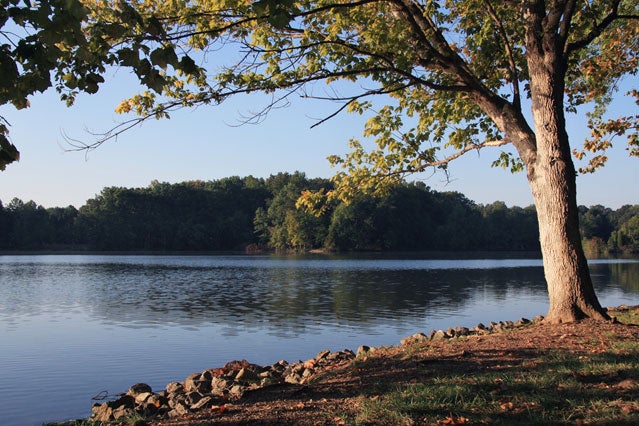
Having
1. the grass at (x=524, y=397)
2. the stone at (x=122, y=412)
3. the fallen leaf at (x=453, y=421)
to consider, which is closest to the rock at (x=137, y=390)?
the stone at (x=122, y=412)

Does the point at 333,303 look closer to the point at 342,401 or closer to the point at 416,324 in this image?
the point at 416,324

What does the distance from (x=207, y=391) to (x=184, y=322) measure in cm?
1036

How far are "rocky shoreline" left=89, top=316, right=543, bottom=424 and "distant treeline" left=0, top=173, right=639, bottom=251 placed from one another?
88.3 m

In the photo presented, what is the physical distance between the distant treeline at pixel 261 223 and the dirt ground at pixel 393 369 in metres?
89.9

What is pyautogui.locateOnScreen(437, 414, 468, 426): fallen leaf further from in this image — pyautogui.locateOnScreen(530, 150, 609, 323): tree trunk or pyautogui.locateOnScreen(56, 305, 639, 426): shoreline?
pyautogui.locateOnScreen(530, 150, 609, 323): tree trunk

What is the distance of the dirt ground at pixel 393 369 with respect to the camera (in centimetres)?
532

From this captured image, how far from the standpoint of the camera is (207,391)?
8234 millimetres

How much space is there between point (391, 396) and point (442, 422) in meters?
0.83

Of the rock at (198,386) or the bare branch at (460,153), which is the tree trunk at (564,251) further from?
the rock at (198,386)

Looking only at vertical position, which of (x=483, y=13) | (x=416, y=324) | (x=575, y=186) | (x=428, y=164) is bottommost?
(x=416, y=324)

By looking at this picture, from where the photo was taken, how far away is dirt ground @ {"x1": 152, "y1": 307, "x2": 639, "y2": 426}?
5.32 meters

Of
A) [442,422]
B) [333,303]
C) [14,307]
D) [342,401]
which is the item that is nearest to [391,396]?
[342,401]

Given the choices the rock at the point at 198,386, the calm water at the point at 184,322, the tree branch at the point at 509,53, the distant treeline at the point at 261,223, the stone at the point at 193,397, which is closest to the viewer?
the stone at the point at 193,397

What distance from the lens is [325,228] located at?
349 ft
